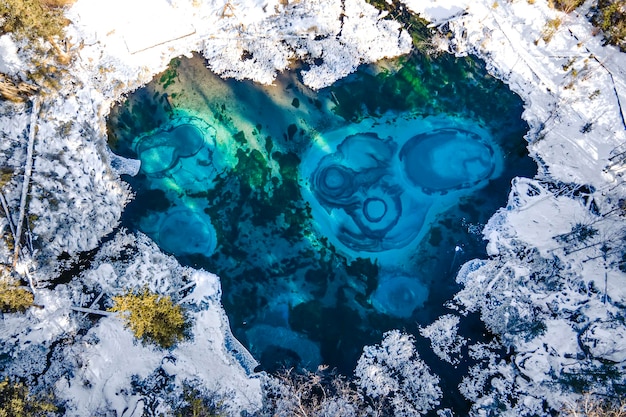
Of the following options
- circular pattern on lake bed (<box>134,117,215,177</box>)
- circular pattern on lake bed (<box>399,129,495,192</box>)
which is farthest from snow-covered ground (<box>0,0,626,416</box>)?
circular pattern on lake bed (<box>399,129,495,192</box>)

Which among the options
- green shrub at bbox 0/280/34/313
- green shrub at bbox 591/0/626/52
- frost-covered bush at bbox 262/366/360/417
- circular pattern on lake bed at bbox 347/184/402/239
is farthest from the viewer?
circular pattern on lake bed at bbox 347/184/402/239

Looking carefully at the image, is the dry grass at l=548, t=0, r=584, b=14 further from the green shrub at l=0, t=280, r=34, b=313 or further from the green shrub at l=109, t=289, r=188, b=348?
the green shrub at l=0, t=280, r=34, b=313

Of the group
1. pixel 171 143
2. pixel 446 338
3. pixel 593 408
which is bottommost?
pixel 171 143

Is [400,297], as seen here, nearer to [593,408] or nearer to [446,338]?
[446,338]

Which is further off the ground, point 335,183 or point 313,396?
point 335,183

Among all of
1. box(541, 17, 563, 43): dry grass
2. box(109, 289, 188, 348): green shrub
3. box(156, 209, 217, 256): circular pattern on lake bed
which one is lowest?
box(109, 289, 188, 348): green shrub

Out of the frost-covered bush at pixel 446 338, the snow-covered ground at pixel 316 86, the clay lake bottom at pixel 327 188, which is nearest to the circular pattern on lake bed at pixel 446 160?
the clay lake bottom at pixel 327 188

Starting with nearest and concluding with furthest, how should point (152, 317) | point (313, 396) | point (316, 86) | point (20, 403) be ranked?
point (20, 403) → point (152, 317) → point (313, 396) → point (316, 86)

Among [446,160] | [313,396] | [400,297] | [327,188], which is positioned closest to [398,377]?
[400,297]
